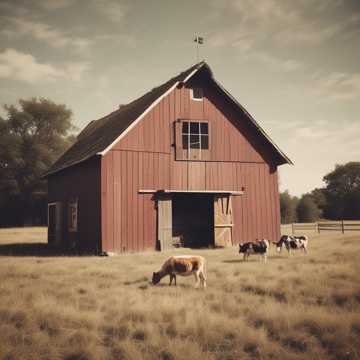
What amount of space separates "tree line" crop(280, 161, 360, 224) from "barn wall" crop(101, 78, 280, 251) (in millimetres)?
31722

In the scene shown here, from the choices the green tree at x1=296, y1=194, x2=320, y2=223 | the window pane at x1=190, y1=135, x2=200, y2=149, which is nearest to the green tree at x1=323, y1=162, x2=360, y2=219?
the green tree at x1=296, y1=194, x2=320, y2=223

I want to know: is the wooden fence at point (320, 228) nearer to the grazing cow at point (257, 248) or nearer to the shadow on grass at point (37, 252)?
the grazing cow at point (257, 248)

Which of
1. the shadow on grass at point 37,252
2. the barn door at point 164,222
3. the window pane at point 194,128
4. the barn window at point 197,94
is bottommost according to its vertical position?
the shadow on grass at point 37,252

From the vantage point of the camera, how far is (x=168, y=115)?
18.3 m

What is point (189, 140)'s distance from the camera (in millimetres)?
18438

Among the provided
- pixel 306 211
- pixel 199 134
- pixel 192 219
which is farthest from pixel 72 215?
pixel 306 211

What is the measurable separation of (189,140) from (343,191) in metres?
67.3

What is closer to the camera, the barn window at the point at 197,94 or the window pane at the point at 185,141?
the barn window at the point at 197,94

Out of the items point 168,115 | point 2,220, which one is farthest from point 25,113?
point 168,115

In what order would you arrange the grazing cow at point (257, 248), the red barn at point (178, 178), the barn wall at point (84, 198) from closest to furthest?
1. the grazing cow at point (257, 248)
2. the red barn at point (178, 178)
3. the barn wall at point (84, 198)

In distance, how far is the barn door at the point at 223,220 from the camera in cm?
1870

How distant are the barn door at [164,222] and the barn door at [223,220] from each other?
2.38 m

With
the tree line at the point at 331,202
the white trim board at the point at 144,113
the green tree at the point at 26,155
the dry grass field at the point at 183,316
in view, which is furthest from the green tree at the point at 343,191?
the dry grass field at the point at 183,316

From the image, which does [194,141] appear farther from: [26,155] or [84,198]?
[26,155]
